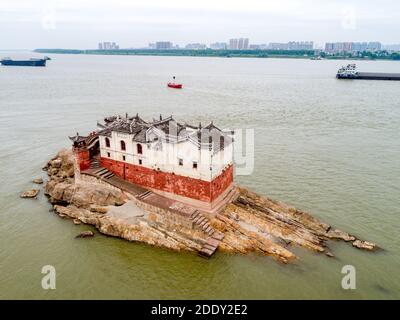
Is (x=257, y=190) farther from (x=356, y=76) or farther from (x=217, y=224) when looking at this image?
(x=356, y=76)

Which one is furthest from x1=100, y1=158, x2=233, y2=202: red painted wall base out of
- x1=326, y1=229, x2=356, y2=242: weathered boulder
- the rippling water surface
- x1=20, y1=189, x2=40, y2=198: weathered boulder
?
x1=326, y1=229, x2=356, y2=242: weathered boulder

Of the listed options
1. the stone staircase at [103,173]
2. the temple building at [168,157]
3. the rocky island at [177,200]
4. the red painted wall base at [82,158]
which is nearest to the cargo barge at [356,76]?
the rocky island at [177,200]

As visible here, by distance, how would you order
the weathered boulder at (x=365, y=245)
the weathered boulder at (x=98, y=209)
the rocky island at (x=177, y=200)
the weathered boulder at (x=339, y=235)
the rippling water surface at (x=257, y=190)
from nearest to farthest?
the rippling water surface at (x=257, y=190)
the rocky island at (x=177, y=200)
the weathered boulder at (x=365, y=245)
the weathered boulder at (x=339, y=235)
the weathered boulder at (x=98, y=209)

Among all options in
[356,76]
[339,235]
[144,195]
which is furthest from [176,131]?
[356,76]

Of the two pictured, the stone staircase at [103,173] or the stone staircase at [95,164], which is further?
the stone staircase at [95,164]

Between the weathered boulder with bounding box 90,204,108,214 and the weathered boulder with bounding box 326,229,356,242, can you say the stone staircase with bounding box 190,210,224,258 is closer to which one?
the weathered boulder with bounding box 90,204,108,214

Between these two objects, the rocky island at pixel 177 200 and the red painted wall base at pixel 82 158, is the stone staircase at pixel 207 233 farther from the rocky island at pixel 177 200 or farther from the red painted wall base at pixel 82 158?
the red painted wall base at pixel 82 158
